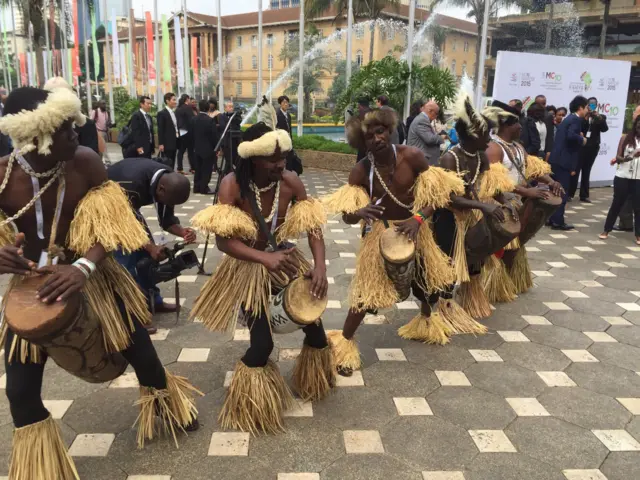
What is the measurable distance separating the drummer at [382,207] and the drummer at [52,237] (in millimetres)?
1374

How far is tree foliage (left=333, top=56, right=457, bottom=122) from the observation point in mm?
10828

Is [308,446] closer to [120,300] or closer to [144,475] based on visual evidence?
[144,475]

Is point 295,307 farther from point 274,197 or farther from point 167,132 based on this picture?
point 167,132

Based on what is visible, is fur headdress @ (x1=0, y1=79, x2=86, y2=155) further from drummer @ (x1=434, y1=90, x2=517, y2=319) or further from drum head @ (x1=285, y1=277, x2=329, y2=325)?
drummer @ (x1=434, y1=90, x2=517, y2=319)

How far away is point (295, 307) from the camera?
251 centimetres

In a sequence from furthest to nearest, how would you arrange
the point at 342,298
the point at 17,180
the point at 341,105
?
the point at 341,105, the point at 342,298, the point at 17,180

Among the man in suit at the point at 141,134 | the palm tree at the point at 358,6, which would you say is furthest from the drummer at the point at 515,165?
the palm tree at the point at 358,6

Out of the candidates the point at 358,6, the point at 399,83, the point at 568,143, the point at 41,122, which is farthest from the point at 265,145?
the point at 358,6

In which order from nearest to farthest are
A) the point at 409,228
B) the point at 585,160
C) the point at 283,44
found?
1. the point at 409,228
2. the point at 585,160
3. the point at 283,44

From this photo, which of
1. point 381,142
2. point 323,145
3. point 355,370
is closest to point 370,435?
point 355,370

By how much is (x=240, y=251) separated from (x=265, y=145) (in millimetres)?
514

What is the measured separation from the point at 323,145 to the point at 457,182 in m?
10.2

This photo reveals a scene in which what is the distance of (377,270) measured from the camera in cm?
327

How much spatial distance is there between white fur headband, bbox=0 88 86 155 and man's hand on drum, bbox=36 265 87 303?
0.44 meters
